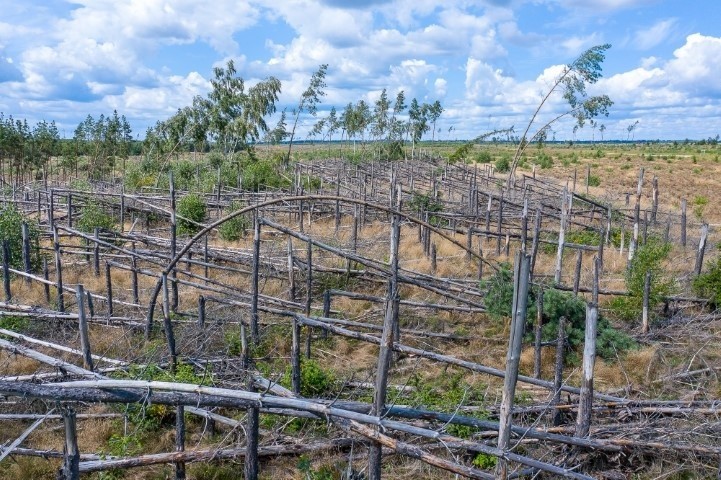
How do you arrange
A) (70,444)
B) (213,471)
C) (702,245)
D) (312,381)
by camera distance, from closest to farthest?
(70,444) → (213,471) → (312,381) → (702,245)

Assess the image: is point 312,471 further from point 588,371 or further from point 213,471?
point 588,371

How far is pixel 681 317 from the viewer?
328 inches

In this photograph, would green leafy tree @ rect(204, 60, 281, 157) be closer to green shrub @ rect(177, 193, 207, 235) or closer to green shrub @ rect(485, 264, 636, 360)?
green shrub @ rect(177, 193, 207, 235)

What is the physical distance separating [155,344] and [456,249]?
25.8ft

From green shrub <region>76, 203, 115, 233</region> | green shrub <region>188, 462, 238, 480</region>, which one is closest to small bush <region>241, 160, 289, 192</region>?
green shrub <region>76, 203, 115, 233</region>

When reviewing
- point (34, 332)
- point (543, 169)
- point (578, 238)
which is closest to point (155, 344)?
point (34, 332)

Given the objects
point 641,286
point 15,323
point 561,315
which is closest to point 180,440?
point 15,323

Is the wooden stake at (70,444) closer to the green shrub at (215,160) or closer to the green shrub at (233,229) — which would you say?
the green shrub at (233,229)

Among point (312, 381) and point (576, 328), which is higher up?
point (576, 328)

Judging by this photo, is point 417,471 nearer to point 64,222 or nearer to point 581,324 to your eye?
point 581,324

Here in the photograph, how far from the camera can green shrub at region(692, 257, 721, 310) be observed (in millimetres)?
8430

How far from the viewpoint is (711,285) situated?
8594 millimetres

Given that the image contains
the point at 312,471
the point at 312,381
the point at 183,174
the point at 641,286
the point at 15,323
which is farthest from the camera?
the point at 183,174

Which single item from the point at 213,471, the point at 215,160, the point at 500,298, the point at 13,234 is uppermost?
the point at 215,160
